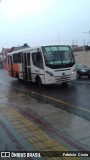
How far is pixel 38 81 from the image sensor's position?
20.2 meters

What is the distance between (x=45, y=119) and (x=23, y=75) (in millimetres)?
13310

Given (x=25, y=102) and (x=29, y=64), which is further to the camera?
(x=29, y=64)

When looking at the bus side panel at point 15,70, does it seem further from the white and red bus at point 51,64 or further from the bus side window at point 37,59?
the bus side window at point 37,59

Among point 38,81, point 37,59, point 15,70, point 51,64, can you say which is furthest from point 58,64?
point 15,70

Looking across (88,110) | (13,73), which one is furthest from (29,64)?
(88,110)

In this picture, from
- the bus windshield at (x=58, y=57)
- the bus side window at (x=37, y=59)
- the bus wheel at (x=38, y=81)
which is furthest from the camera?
the bus wheel at (x=38, y=81)

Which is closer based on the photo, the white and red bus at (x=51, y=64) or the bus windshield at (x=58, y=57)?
the white and red bus at (x=51, y=64)

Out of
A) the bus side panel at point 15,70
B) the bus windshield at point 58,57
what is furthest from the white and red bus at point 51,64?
the bus side panel at point 15,70

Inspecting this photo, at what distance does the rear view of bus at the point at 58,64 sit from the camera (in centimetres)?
1856

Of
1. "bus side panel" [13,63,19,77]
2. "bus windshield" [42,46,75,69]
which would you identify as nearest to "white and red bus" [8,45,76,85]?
"bus windshield" [42,46,75,69]

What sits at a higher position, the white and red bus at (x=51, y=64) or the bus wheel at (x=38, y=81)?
the white and red bus at (x=51, y=64)

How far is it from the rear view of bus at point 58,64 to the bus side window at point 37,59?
43 centimetres

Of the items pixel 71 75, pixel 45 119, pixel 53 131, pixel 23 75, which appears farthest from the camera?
pixel 23 75

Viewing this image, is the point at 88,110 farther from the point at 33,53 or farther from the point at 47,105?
the point at 33,53
